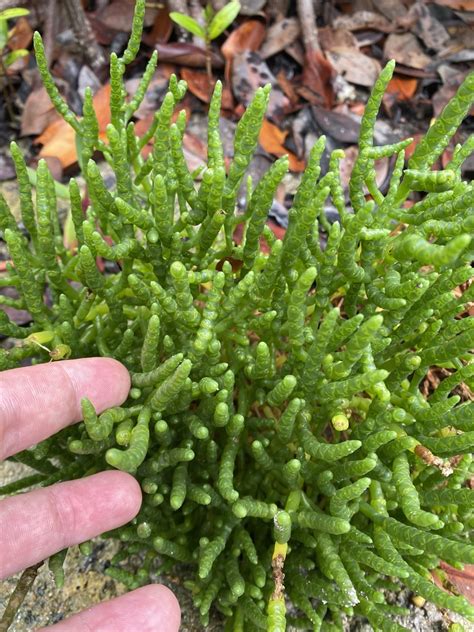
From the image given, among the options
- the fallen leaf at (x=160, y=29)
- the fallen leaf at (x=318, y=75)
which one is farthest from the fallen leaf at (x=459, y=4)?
the fallen leaf at (x=160, y=29)

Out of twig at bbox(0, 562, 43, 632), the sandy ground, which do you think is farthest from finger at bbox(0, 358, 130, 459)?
the sandy ground

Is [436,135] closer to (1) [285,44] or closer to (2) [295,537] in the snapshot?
(2) [295,537]

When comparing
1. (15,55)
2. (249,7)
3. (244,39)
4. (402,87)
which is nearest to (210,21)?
(244,39)

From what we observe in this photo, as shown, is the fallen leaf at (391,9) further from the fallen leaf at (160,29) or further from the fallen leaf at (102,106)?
the fallen leaf at (102,106)

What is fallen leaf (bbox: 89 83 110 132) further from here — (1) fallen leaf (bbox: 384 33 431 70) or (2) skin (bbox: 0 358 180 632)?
(2) skin (bbox: 0 358 180 632)

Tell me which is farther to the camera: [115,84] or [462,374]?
[115,84]

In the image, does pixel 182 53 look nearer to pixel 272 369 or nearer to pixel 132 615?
pixel 272 369

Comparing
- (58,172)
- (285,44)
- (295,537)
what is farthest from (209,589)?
(285,44)
